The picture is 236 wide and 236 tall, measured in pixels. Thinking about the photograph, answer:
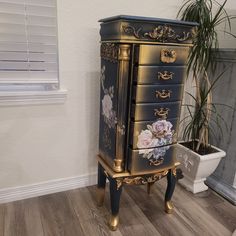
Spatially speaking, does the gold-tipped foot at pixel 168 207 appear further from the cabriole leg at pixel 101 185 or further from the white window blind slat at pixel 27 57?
the white window blind slat at pixel 27 57

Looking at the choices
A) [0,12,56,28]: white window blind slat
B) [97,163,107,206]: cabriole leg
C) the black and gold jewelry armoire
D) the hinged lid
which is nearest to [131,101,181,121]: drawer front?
the black and gold jewelry armoire

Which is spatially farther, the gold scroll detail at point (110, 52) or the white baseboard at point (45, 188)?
the white baseboard at point (45, 188)

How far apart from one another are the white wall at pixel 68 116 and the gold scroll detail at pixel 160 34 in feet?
1.71

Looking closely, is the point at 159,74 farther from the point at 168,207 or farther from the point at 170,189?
the point at 168,207

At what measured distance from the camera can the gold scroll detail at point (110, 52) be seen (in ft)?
3.98

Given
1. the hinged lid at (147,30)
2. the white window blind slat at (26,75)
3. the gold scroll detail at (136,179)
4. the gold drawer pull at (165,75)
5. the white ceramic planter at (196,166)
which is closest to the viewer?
the hinged lid at (147,30)

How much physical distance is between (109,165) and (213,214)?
0.84m

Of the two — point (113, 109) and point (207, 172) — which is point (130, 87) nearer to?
point (113, 109)

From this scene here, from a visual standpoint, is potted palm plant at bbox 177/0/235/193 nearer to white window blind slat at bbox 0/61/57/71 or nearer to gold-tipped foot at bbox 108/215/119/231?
gold-tipped foot at bbox 108/215/119/231

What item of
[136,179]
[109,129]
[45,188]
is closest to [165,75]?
[109,129]

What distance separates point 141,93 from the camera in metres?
1.22

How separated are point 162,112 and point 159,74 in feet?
0.70

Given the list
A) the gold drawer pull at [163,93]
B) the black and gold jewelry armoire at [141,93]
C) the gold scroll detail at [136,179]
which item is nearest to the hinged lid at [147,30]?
the black and gold jewelry armoire at [141,93]

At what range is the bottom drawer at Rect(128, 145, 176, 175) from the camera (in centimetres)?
130
